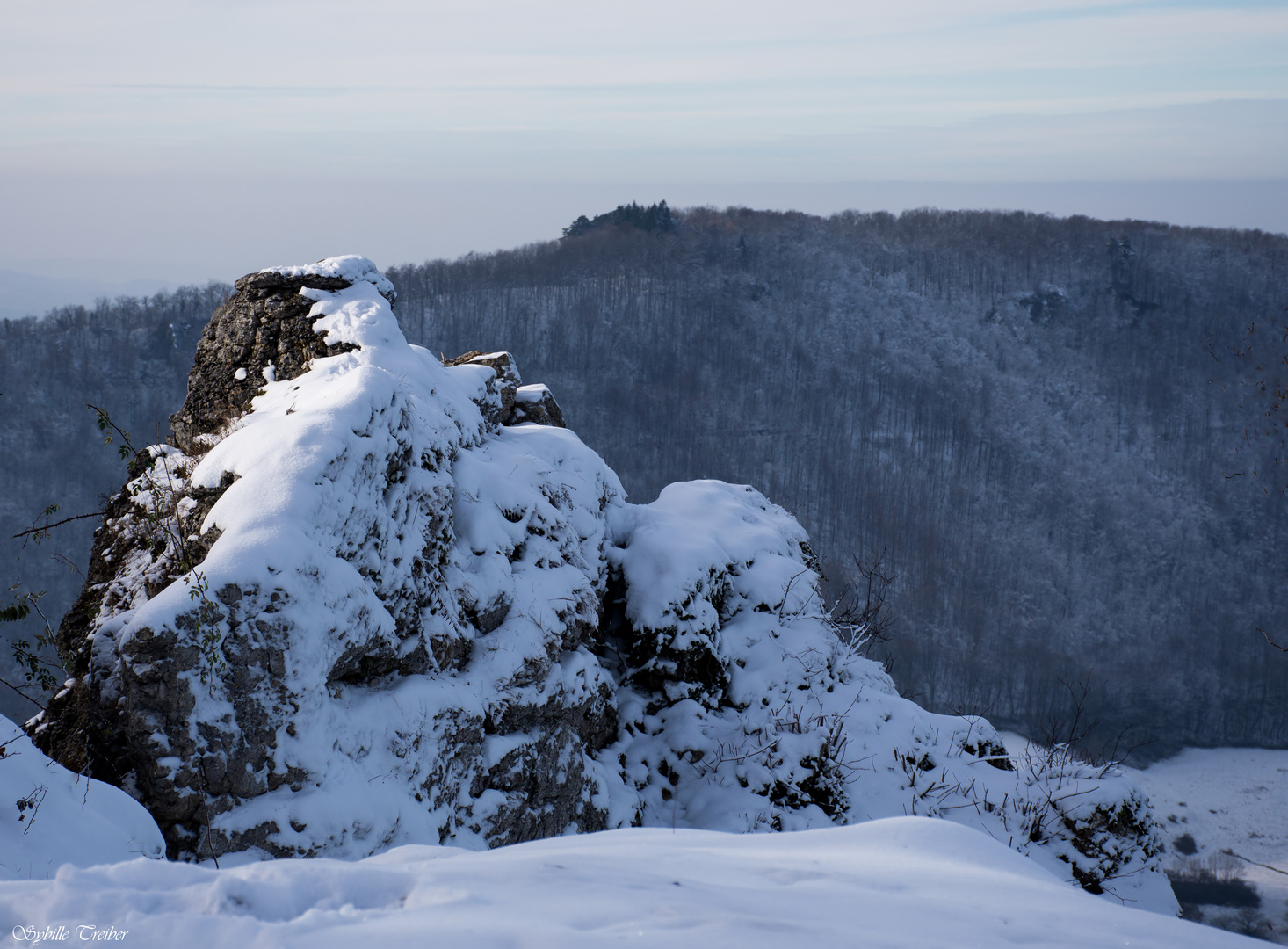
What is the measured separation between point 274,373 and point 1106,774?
911cm

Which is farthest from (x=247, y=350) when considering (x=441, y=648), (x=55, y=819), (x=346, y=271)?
(x=55, y=819)

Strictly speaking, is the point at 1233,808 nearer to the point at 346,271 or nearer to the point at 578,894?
the point at 346,271

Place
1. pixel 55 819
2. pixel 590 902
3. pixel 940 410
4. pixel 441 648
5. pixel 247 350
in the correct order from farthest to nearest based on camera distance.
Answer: pixel 940 410 → pixel 247 350 → pixel 441 648 → pixel 55 819 → pixel 590 902

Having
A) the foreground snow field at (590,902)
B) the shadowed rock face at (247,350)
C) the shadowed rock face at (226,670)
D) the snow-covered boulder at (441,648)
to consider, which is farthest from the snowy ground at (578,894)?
the shadowed rock face at (247,350)

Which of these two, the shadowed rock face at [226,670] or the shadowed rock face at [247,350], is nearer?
the shadowed rock face at [226,670]

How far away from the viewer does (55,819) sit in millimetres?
3924

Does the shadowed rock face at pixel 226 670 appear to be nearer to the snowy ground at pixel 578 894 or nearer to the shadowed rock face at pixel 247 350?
the shadowed rock face at pixel 247 350

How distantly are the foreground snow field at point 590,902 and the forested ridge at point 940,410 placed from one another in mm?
54877

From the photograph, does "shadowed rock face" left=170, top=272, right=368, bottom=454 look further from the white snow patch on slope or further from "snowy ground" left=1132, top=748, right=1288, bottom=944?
"snowy ground" left=1132, top=748, right=1288, bottom=944

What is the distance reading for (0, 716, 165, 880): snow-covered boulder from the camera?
364cm

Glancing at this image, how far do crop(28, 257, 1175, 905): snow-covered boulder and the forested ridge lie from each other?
49.1 metres

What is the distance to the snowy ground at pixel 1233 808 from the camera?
120 feet

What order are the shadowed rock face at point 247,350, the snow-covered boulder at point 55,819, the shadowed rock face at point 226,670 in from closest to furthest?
the snow-covered boulder at point 55,819, the shadowed rock face at point 226,670, the shadowed rock face at point 247,350

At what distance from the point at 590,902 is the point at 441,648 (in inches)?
159
